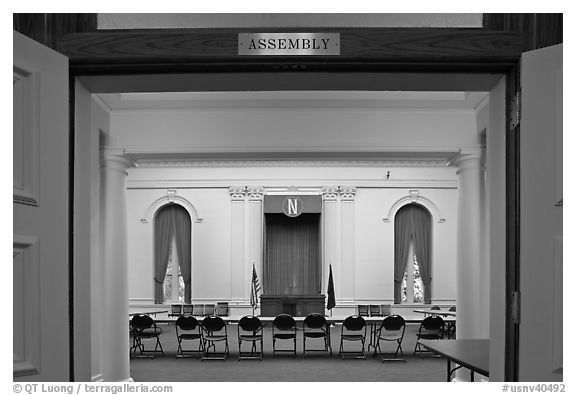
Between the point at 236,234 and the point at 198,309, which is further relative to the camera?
the point at 236,234

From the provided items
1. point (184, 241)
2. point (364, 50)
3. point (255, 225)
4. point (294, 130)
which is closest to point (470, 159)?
point (294, 130)

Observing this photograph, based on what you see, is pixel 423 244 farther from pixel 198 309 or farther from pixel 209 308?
pixel 198 309

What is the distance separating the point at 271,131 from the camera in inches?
325

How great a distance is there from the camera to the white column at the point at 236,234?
18.5 meters

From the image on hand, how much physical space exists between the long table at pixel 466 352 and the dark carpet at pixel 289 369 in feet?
13.6

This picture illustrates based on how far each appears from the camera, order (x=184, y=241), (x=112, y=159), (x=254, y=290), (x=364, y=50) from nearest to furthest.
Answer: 1. (x=364, y=50)
2. (x=112, y=159)
3. (x=254, y=290)
4. (x=184, y=241)

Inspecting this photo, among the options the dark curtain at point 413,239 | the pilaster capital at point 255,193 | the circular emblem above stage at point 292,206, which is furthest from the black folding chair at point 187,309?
the dark curtain at point 413,239

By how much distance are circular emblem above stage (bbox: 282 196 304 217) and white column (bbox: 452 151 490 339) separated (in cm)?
960

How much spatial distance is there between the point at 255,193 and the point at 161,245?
3.17 metres

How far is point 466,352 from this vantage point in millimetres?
4910

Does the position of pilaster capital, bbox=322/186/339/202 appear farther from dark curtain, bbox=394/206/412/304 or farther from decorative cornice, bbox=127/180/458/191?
dark curtain, bbox=394/206/412/304

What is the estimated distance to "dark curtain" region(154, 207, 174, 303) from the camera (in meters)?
18.6

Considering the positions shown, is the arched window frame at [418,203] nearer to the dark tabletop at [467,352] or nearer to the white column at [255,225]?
the white column at [255,225]

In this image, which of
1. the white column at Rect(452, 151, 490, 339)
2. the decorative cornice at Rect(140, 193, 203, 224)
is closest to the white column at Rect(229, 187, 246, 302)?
the decorative cornice at Rect(140, 193, 203, 224)
